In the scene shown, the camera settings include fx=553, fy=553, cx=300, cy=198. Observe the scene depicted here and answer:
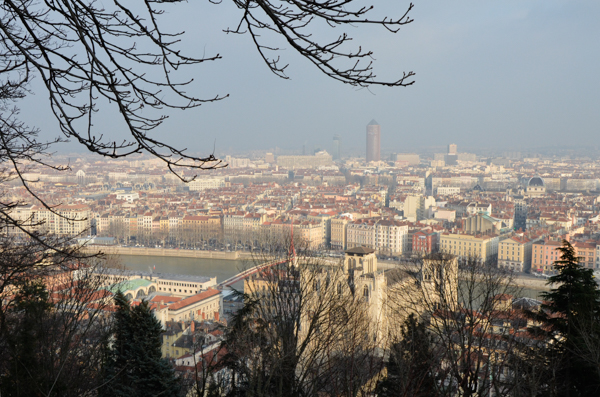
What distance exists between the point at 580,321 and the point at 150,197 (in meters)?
22.6

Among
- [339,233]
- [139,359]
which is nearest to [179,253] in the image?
[339,233]

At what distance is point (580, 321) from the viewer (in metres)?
2.10

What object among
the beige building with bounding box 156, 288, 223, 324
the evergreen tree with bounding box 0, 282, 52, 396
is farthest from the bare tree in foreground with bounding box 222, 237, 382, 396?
the beige building with bounding box 156, 288, 223, 324

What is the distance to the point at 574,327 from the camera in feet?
6.75

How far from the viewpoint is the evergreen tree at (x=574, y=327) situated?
6.70 ft

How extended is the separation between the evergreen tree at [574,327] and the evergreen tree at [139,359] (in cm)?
175

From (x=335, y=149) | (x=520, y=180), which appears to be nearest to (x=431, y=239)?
(x=520, y=180)

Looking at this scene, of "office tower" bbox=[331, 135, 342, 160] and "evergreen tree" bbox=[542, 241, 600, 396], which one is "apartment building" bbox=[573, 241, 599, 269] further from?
"office tower" bbox=[331, 135, 342, 160]

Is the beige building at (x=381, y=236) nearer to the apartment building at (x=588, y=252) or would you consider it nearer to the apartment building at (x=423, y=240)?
the apartment building at (x=423, y=240)

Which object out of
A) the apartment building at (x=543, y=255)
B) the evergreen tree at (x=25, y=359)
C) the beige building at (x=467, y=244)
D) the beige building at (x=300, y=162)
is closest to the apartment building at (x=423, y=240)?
the beige building at (x=467, y=244)

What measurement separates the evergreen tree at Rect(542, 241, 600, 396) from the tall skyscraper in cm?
5084

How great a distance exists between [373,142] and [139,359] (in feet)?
167

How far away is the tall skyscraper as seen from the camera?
52.7 metres

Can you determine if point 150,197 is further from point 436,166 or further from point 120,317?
point 436,166
